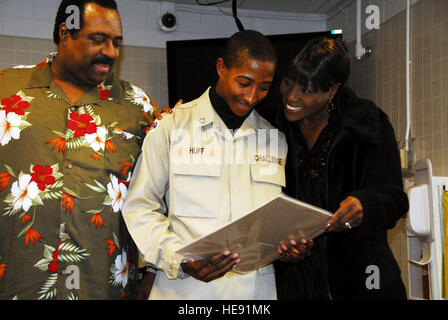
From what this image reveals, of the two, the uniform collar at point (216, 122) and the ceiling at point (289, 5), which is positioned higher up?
the ceiling at point (289, 5)

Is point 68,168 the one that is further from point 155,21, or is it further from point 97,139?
point 155,21

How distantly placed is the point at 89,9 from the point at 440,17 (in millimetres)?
2287

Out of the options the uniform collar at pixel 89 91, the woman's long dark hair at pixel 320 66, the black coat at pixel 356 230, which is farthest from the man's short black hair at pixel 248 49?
the uniform collar at pixel 89 91

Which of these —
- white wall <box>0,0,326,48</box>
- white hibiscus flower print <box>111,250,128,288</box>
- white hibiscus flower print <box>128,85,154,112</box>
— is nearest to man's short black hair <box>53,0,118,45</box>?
white hibiscus flower print <box>128,85,154,112</box>

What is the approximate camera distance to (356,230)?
5.75 ft

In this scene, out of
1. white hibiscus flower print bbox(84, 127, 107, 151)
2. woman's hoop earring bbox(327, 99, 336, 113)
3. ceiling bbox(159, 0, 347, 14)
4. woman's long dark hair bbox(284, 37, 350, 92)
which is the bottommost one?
white hibiscus flower print bbox(84, 127, 107, 151)

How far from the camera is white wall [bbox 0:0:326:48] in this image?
4242 millimetres

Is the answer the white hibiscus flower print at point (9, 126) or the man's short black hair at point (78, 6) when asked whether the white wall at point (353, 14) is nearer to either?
the man's short black hair at point (78, 6)

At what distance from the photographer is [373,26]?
3.91 metres

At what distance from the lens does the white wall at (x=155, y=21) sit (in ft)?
13.9

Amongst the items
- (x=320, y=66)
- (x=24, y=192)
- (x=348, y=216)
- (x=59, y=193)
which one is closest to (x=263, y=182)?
(x=348, y=216)

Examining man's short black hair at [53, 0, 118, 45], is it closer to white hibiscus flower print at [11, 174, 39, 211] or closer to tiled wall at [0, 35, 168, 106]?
white hibiscus flower print at [11, 174, 39, 211]

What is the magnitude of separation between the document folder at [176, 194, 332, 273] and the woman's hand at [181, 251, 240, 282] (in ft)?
0.05

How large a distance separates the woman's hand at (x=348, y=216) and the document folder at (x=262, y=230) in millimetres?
50
